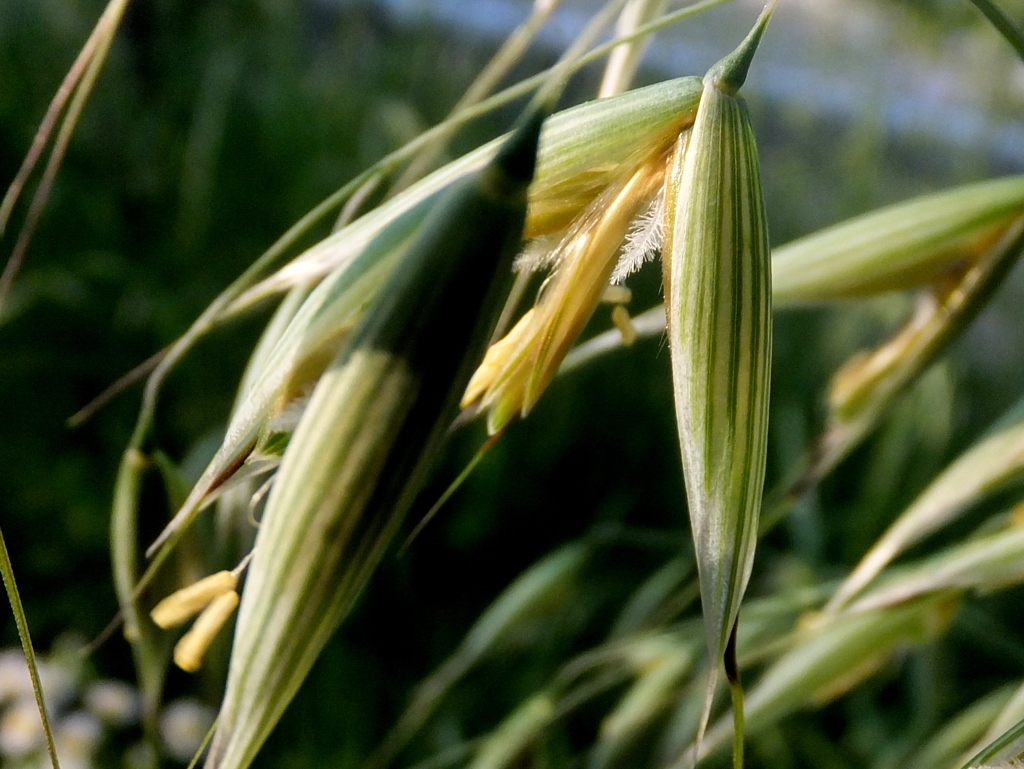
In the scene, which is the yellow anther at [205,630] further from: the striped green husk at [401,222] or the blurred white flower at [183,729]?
the blurred white flower at [183,729]

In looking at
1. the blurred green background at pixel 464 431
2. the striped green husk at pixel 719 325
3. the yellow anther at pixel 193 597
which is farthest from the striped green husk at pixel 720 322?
the blurred green background at pixel 464 431

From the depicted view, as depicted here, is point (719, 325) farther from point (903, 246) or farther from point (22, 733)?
point (22, 733)

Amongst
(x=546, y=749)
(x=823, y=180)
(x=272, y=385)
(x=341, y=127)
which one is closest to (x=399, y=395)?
(x=272, y=385)

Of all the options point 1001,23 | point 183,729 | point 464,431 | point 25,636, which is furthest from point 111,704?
point 1001,23

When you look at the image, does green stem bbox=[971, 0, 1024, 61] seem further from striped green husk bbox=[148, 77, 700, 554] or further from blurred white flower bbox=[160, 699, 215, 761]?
blurred white flower bbox=[160, 699, 215, 761]

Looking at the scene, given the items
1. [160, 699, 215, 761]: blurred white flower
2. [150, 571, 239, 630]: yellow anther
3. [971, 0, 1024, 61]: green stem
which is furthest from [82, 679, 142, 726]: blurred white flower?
[971, 0, 1024, 61]: green stem

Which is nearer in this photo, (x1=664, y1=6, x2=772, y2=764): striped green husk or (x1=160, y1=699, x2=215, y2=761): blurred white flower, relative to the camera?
(x1=664, y1=6, x2=772, y2=764): striped green husk
